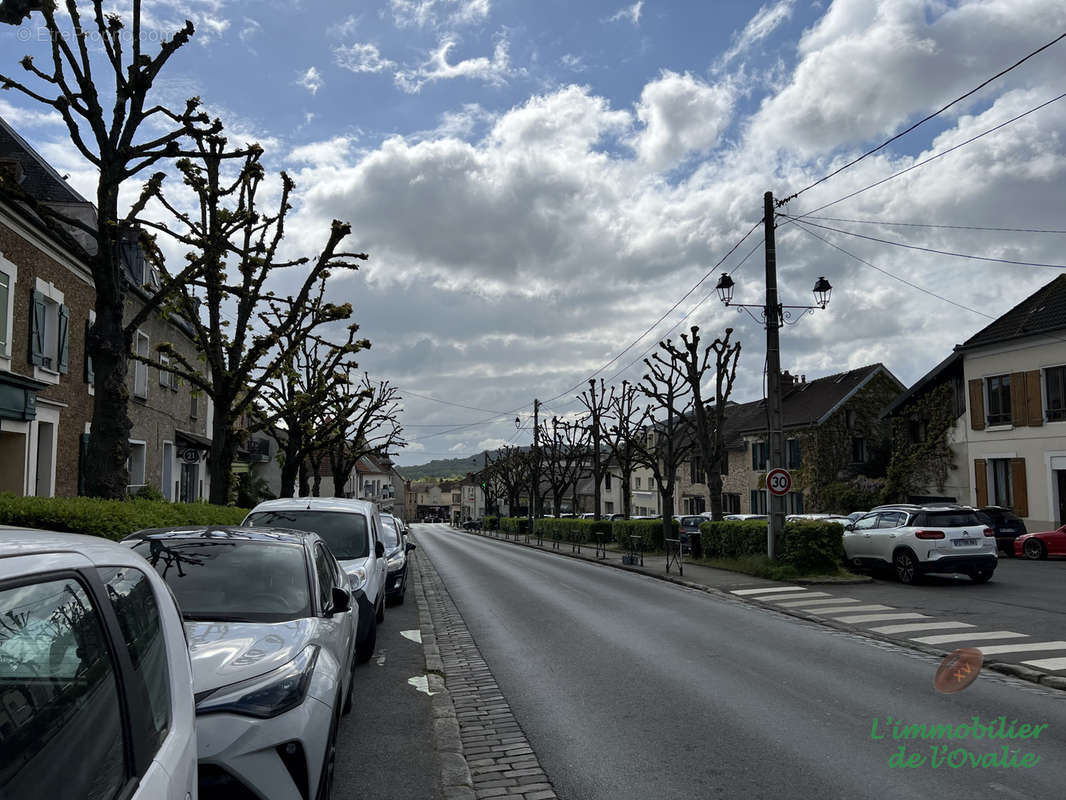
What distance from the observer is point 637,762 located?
5.51m

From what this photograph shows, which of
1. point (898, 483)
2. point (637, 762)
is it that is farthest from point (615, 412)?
point (637, 762)

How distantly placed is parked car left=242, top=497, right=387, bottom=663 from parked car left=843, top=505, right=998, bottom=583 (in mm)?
11226

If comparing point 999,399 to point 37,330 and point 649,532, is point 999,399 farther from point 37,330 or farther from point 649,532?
point 37,330

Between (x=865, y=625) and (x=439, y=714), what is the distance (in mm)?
7543

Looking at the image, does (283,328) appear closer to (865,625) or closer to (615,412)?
(865,625)

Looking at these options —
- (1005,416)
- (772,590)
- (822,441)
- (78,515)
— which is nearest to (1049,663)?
(772,590)

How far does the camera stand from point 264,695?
388 cm

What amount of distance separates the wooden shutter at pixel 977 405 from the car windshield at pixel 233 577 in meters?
32.0

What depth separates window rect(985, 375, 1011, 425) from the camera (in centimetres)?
3048

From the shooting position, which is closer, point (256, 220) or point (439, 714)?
point (439, 714)

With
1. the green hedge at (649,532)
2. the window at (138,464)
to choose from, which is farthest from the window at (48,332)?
the green hedge at (649,532)

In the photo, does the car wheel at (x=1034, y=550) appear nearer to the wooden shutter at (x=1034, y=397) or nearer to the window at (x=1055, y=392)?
the window at (x=1055, y=392)

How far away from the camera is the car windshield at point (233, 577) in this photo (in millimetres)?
5062

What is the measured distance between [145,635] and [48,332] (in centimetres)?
1701
